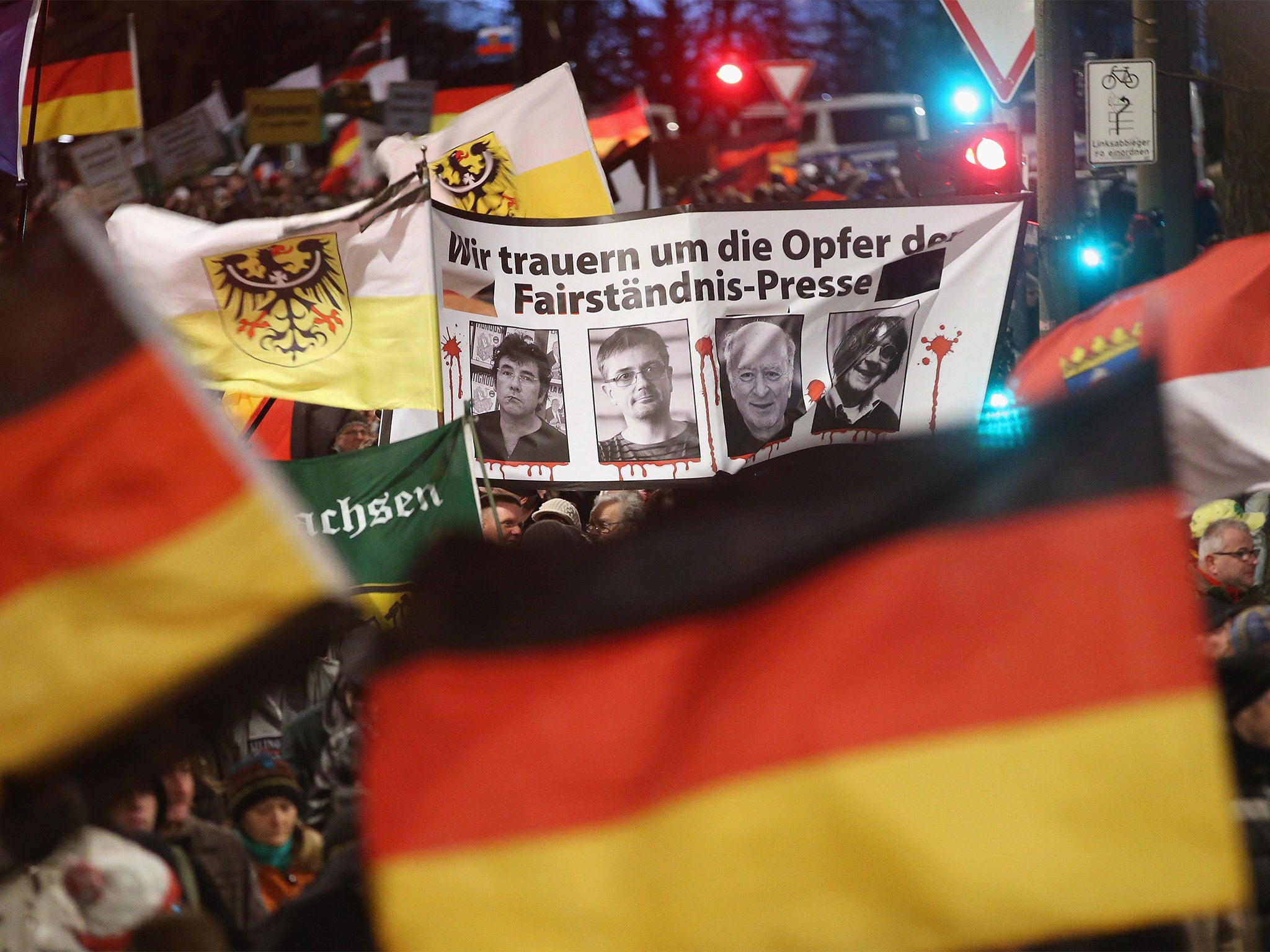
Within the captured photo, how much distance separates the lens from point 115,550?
9.16 feet

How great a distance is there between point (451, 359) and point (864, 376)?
1.80 metres

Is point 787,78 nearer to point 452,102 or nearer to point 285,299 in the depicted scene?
point 452,102

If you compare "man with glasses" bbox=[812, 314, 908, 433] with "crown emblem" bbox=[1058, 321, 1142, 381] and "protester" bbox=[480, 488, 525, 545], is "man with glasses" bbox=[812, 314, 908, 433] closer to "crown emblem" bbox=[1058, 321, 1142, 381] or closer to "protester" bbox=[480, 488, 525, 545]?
"protester" bbox=[480, 488, 525, 545]

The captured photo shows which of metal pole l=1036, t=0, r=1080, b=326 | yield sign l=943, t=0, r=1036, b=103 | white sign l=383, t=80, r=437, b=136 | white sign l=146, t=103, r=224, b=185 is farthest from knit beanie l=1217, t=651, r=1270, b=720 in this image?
white sign l=146, t=103, r=224, b=185

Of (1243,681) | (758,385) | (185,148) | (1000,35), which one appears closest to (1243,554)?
(758,385)

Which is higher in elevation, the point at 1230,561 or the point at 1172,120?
the point at 1172,120

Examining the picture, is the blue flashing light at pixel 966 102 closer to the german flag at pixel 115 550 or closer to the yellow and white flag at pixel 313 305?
the yellow and white flag at pixel 313 305

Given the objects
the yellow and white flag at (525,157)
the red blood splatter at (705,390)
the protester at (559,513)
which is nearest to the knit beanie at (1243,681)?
the red blood splatter at (705,390)

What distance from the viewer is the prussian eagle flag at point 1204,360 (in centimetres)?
446

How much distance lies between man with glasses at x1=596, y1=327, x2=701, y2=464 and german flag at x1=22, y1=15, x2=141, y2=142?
814cm

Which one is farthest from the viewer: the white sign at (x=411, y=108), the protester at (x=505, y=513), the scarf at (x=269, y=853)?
the white sign at (x=411, y=108)

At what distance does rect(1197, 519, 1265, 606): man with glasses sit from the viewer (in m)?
6.39

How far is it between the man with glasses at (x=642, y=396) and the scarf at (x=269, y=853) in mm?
2603

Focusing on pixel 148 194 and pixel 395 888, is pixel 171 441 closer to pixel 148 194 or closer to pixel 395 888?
pixel 395 888
